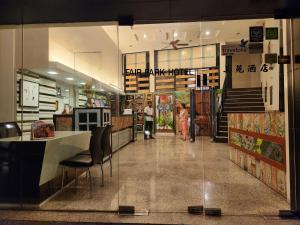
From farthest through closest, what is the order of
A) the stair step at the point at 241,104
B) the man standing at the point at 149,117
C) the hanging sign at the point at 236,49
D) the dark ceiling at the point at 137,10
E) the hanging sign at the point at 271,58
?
the man standing at the point at 149,117
the stair step at the point at 241,104
the hanging sign at the point at 236,49
the hanging sign at the point at 271,58
the dark ceiling at the point at 137,10

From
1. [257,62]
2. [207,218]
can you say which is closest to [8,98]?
[207,218]

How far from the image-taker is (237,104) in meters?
7.93

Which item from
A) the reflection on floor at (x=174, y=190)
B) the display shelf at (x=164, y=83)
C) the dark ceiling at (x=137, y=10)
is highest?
the dark ceiling at (x=137, y=10)

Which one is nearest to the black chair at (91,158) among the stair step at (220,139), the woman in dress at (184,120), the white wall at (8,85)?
the white wall at (8,85)

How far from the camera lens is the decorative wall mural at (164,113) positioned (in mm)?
6533

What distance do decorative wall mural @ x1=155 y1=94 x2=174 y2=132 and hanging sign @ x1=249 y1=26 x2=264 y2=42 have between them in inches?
129

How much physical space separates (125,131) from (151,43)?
403cm

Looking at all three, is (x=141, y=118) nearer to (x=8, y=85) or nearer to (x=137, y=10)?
(x=8, y=85)

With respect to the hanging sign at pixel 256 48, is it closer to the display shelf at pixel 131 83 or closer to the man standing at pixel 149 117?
the display shelf at pixel 131 83

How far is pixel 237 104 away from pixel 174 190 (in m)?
5.45

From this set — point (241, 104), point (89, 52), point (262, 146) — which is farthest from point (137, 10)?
point (241, 104)

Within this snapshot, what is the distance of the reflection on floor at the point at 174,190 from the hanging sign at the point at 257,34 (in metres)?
2.17

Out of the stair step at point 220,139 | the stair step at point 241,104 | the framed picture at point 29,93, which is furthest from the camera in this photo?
the stair step at point 220,139

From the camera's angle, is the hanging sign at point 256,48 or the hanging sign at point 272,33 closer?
the hanging sign at point 272,33
